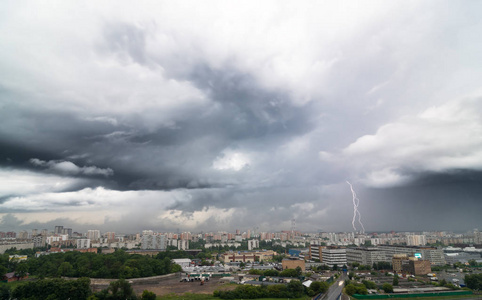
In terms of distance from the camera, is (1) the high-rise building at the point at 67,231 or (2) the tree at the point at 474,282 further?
(1) the high-rise building at the point at 67,231

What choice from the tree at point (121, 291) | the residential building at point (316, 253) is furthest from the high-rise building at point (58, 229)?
the tree at point (121, 291)

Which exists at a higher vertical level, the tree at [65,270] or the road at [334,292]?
the tree at [65,270]

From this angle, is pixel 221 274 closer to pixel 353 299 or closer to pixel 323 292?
pixel 323 292

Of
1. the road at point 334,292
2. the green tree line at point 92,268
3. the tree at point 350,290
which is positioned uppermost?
the green tree line at point 92,268

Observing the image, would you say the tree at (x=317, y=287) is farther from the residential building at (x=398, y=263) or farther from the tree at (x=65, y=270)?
the tree at (x=65, y=270)

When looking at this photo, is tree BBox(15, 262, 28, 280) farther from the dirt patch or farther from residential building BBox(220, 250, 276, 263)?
residential building BBox(220, 250, 276, 263)

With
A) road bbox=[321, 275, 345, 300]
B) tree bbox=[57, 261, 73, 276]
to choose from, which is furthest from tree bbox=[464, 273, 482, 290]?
tree bbox=[57, 261, 73, 276]

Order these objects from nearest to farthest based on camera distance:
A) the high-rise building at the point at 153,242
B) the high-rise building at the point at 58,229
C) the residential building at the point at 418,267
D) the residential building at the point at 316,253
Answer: the residential building at the point at 418,267, the residential building at the point at 316,253, the high-rise building at the point at 153,242, the high-rise building at the point at 58,229

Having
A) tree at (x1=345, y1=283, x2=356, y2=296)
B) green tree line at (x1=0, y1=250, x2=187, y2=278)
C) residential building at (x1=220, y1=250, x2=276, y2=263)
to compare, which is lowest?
residential building at (x1=220, y1=250, x2=276, y2=263)
